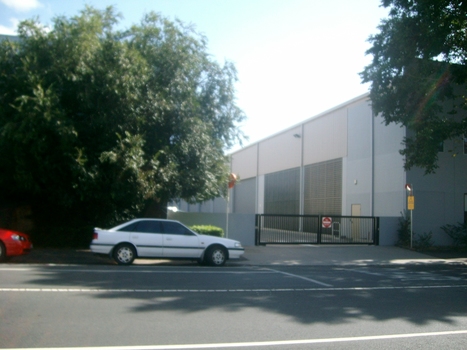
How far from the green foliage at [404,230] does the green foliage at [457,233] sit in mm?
2023

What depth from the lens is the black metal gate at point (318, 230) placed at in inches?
953

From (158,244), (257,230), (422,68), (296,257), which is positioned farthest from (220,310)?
(422,68)

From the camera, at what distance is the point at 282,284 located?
1233 cm

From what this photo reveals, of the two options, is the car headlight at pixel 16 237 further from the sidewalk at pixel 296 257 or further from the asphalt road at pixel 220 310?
the asphalt road at pixel 220 310

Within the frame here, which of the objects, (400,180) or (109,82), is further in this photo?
(400,180)

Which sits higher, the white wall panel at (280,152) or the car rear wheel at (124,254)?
the white wall panel at (280,152)

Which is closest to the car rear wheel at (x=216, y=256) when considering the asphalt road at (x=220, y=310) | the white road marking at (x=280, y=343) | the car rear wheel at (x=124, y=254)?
the asphalt road at (x=220, y=310)

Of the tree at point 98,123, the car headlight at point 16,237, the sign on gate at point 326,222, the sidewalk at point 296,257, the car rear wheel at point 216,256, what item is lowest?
the sidewalk at point 296,257

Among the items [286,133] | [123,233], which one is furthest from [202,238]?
[286,133]

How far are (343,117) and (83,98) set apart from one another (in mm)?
19509

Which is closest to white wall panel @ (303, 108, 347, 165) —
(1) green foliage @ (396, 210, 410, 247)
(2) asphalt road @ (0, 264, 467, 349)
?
(1) green foliage @ (396, 210, 410, 247)

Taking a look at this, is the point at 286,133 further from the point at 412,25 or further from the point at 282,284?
the point at 282,284

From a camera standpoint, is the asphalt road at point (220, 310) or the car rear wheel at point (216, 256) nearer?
the asphalt road at point (220, 310)

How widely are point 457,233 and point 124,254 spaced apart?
17.9 meters
